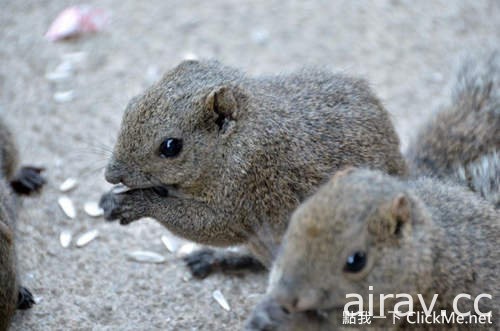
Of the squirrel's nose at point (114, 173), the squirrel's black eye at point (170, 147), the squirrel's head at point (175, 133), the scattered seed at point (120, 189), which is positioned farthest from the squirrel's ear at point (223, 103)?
the scattered seed at point (120, 189)

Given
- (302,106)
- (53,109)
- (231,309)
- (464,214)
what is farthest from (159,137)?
(53,109)

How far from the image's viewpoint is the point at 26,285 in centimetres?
418

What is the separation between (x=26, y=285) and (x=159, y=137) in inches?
50.5

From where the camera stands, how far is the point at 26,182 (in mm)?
4941

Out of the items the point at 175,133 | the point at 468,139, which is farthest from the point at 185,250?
the point at 468,139

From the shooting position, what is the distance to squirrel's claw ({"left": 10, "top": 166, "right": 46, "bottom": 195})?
4926 mm

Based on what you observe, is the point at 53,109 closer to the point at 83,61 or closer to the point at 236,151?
the point at 83,61

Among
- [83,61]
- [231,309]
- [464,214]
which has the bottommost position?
[231,309]

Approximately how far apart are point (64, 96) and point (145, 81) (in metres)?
0.65

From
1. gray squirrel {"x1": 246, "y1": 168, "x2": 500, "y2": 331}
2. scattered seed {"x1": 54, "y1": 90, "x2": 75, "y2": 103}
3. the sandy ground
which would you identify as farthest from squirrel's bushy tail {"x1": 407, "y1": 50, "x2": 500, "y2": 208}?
scattered seed {"x1": 54, "y1": 90, "x2": 75, "y2": 103}

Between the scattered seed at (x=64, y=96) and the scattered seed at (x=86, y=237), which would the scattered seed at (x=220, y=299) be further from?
the scattered seed at (x=64, y=96)

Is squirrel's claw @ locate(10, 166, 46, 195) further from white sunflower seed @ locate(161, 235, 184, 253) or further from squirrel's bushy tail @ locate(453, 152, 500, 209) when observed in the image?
squirrel's bushy tail @ locate(453, 152, 500, 209)

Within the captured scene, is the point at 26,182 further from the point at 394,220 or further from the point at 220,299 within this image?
the point at 394,220

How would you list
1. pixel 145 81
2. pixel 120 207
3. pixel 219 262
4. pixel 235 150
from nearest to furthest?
pixel 235 150, pixel 120 207, pixel 219 262, pixel 145 81
